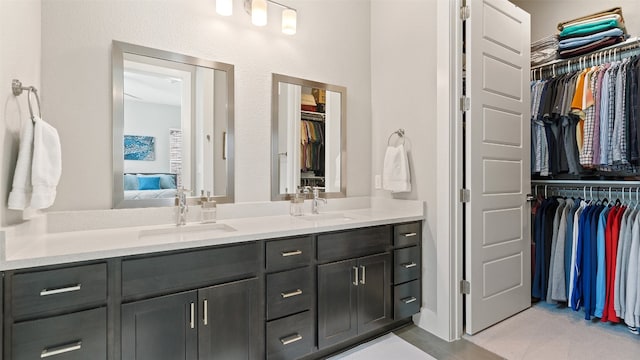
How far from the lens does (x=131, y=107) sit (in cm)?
186

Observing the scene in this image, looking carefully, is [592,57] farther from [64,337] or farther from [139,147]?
[64,337]

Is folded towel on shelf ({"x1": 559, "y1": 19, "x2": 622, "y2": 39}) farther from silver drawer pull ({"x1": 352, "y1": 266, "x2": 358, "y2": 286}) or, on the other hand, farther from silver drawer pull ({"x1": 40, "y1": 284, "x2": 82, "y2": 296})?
silver drawer pull ({"x1": 40, "y1": 284, "x2": 82, "y2": 296})

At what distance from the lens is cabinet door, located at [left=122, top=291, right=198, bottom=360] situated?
133 cm

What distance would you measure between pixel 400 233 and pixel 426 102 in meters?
0.96

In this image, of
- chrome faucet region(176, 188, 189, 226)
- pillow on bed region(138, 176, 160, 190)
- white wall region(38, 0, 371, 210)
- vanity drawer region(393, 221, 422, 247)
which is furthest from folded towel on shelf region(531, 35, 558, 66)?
pillow on bed region(138, 176, 160, 190)

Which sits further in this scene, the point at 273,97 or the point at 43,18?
the point at 273,97

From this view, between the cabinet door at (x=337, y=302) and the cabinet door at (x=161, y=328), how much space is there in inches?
27.6

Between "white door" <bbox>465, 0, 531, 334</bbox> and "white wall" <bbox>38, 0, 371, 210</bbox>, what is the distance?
0.91m

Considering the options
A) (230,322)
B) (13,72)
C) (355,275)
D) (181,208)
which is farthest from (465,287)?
(13,72)

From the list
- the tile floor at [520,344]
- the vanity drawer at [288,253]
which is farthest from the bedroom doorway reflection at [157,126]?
the tile floor at [520,344]

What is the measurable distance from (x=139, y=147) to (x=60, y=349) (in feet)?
3.48

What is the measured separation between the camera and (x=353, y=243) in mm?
1991

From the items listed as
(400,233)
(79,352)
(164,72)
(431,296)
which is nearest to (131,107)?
(164,72)

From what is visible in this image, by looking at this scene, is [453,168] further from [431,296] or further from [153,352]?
[153,352]
